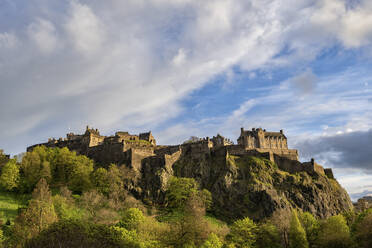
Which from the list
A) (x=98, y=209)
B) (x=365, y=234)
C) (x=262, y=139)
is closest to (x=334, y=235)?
(x=365, y=234)

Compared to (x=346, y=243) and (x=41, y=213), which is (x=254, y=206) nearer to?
(x=346, y=243)

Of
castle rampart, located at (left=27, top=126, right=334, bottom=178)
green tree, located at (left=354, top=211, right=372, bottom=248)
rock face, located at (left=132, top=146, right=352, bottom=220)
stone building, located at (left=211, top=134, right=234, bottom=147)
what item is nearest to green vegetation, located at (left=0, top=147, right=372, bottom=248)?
green tree, located at (left=354, top=211, right=372, bottom=248)

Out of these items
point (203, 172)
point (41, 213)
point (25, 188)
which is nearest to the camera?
point (41, 213)

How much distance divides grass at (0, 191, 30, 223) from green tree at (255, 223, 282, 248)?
48274 mm

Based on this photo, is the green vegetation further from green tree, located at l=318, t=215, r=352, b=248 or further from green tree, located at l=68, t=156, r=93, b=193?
green tree, located at l=318, t=215, r=352, b=248

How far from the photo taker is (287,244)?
225 ft

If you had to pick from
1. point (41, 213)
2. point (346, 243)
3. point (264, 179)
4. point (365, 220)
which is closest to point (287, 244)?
point (346, 243)

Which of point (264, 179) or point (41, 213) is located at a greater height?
point (264, 179)

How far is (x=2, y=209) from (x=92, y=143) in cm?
4221

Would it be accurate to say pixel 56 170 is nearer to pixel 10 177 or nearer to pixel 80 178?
pixel 80 178

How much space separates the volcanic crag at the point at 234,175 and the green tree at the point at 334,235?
51.1ft

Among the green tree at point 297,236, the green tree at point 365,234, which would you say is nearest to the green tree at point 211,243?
the green tree at point 297,236

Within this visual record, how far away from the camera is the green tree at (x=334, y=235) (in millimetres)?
64188

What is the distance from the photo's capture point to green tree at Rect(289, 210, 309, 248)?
6562 cm
